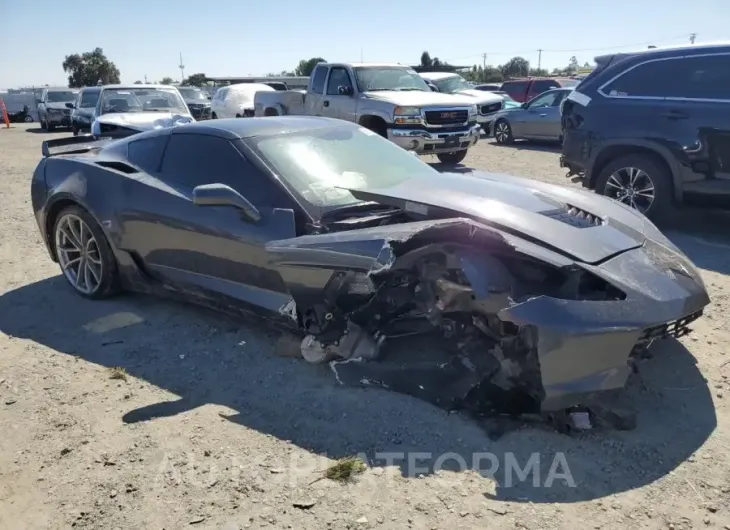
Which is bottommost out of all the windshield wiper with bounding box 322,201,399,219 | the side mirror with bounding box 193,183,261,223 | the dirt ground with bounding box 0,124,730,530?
the dirt ground with bounding box 0,124,730,530

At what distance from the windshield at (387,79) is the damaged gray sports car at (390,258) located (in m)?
7.52

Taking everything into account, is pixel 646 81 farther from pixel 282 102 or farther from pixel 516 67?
pixel 516 67

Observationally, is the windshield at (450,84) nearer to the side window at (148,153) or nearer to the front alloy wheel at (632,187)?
the front alloy wheel at (632,187)

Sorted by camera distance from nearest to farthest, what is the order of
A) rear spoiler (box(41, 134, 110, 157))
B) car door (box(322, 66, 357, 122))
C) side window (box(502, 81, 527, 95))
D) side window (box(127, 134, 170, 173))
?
1. side window (box(127, 134, 170, 173))
2. rear spoiler (box(41, 134, 110, 157))
3. car door (box(322, 66, 357, 122))
4. side window (box(502, 81, 527, 95))

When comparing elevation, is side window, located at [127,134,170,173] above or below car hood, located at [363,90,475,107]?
below

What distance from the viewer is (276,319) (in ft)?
12.3

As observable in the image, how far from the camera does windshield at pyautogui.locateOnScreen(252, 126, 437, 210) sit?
3906 millimetres

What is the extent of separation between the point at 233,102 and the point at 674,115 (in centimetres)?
1369

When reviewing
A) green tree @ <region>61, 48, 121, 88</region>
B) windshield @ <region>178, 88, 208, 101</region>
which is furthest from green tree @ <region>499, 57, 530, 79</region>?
windshield @ <region>178, 88, 208, 101</region>

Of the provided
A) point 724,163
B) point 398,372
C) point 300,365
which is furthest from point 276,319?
point 724,163

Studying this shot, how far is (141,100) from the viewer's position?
12.8 meters

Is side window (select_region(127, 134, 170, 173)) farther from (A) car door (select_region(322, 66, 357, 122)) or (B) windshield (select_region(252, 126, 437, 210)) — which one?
(A) car door (select_region(322, 66, 357, 122))

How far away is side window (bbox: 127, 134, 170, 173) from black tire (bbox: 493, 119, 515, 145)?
12430mm

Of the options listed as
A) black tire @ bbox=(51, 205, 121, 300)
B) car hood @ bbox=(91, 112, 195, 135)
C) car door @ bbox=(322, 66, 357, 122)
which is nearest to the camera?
black tire @ bbox=(51, 205, 121, 300)
